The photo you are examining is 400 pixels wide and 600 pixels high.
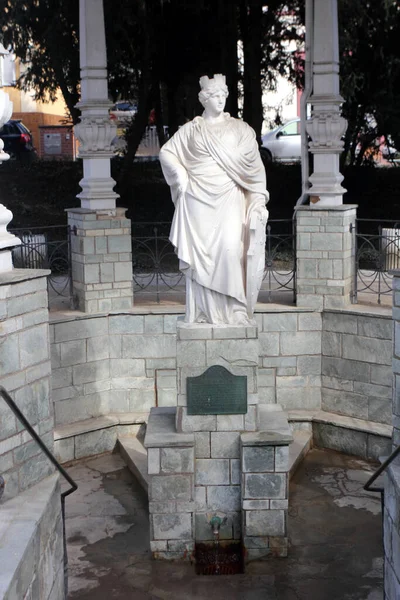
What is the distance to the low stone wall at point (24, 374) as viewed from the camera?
563cm

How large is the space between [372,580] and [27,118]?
2278 cm

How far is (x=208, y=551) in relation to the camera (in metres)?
7.23

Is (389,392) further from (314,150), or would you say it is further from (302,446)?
(314,150)

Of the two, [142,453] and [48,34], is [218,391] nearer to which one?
[142,453]

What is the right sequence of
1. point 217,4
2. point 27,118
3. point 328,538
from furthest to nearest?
point 27,118, point 217,4, point 328,538

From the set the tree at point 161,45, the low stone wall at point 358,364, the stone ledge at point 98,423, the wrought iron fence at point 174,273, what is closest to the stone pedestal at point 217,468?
the stone ledge at point 98,423

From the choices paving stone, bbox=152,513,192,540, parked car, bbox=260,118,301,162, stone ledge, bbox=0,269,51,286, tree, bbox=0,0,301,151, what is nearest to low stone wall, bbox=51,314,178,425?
paving stone, bbox=152,513,192,540

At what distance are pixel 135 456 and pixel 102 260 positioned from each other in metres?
2.00

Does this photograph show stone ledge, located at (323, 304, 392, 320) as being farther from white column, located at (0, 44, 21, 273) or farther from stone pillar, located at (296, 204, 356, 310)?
white column, located at (0, 44, 21, 273)

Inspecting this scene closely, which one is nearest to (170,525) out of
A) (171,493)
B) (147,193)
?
(171,493)

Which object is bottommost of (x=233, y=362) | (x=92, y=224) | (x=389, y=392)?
(x=389, y=392)

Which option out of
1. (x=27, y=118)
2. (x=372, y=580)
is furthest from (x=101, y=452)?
(x=27, y=118)

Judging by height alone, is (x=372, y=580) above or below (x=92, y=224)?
below

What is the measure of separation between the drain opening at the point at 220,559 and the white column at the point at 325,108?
3.84 metres
